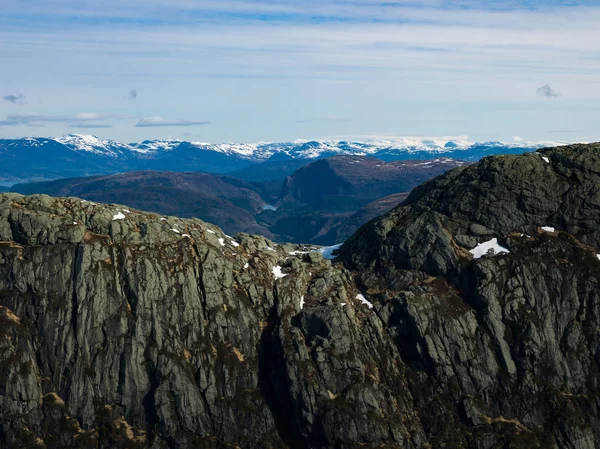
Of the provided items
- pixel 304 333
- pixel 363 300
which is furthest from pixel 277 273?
pixel 363 300

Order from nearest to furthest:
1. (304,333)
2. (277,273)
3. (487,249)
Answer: (304,333) < (487,249) < (277,273)

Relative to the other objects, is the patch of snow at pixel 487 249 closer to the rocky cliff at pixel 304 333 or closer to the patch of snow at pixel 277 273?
the rocky cliff at pixel 304 333

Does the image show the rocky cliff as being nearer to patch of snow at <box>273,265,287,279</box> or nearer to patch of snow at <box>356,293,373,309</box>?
patch of snow at <box>356,293,373,309</box>

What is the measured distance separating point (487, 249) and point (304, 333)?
44.2m

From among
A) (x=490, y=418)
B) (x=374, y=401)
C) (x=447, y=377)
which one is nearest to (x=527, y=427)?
(x=490, y=418)

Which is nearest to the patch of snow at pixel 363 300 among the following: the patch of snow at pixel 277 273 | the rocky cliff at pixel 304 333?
the rocky cliff at pixel 304 333

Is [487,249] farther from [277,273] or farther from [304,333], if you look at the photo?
[277,273]

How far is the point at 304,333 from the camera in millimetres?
134250

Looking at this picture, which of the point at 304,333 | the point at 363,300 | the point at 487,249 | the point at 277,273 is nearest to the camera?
the point at 304,333

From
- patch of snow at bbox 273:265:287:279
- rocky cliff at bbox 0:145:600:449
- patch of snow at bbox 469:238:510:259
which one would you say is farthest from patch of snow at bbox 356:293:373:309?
patch of snow at bbox 469:238:510:259

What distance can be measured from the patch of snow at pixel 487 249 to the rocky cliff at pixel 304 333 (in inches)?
26.0

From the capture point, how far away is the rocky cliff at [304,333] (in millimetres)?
123625

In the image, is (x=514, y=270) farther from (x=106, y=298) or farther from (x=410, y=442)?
(x=106, y=298)

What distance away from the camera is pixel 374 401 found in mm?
124062
